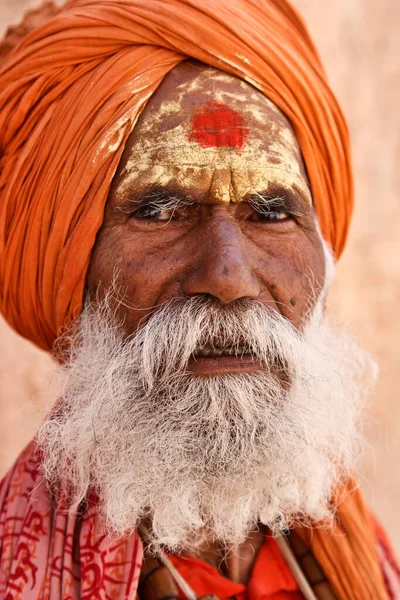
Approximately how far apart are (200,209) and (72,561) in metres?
0.94

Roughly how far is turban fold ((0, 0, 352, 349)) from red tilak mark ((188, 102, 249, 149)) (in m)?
0.12

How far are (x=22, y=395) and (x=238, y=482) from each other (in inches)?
70.1

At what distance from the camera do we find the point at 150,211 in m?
1.92

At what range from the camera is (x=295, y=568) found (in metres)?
1.98

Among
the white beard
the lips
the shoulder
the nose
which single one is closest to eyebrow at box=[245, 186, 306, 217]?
the nose

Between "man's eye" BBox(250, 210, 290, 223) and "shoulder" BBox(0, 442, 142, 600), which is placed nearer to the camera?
"shoulder" BBox(0, 442, 142, 600)

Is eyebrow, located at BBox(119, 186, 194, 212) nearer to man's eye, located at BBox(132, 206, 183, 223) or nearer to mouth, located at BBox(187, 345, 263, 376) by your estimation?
man's eye, located at BBox(132, 206, 183, 223)

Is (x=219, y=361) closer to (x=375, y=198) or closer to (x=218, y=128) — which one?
(x=218, y=128)

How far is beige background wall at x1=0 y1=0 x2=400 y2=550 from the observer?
11.8 feet

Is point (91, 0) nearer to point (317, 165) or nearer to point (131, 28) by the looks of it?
point (131, 28)

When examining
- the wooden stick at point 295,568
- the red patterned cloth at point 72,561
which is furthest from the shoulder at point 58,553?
the wooden stick at point 295,568

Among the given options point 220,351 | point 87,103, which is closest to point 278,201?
point 220,351

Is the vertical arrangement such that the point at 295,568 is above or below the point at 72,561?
below

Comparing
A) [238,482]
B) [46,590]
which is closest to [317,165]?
[238,482]
